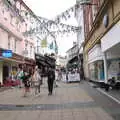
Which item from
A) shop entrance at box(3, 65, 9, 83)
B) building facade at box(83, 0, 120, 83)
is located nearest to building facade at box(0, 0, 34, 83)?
shop entrance at box(3, 65, 9, 83)

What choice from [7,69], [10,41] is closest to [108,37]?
[7,69]

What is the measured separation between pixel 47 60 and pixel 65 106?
3271cm

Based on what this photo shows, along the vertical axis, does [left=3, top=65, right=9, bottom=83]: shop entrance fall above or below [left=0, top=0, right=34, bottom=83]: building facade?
below

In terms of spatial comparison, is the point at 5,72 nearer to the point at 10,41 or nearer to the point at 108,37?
the point at 10,41

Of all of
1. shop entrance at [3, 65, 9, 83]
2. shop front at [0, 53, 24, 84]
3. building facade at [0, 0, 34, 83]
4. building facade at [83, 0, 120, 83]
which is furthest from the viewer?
shop entrance at [3, 65, 9, 83]

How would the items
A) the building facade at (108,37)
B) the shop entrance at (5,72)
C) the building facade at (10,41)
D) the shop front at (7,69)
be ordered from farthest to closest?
the shop entrance at (5,72)
the shop front at (7,69)
the building facade at (10,41)
the building facade at (108,37)

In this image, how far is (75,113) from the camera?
11.0m

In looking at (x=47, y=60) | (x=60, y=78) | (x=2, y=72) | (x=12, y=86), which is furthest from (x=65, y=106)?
(x=47, y=60)

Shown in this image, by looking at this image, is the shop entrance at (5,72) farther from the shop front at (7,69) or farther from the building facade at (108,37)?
the building facade at (108,37)

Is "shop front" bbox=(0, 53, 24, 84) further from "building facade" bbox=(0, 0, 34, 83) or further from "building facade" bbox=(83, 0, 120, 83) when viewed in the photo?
"building facade" bbox=(83, 0, 120, 83)

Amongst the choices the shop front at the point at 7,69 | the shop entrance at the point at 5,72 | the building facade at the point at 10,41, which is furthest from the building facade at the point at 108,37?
the shop entrance at the point at 5,72

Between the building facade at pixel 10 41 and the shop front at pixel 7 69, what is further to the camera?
the shop front at pixel 7 69

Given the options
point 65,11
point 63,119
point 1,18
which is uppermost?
point 1,18

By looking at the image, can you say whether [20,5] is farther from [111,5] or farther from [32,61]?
[32,61]
